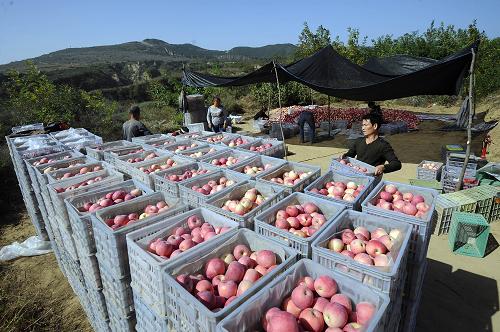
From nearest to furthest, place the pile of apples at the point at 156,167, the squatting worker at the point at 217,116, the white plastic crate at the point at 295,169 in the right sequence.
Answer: the white plastic crate at the point at 295,169
the pile of apples at the point at 156,167
the squatting worker at the point at 217,116

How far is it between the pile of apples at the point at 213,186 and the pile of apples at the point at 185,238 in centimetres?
73

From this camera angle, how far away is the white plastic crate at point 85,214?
8.68 ft

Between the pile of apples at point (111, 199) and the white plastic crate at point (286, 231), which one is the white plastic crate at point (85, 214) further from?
the white plastic crate at point (286, 231)

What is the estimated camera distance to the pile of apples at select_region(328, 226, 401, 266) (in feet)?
6.57

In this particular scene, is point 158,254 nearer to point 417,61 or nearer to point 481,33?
point 417,61

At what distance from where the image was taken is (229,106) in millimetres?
19203

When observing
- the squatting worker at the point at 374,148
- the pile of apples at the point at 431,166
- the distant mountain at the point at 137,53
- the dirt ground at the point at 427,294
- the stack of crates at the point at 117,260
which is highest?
the distant mountain at the point at 137,53

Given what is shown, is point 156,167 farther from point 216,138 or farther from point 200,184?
point 216,138

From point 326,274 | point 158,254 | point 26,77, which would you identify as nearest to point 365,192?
point 326,274

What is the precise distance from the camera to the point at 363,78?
807 centimetres

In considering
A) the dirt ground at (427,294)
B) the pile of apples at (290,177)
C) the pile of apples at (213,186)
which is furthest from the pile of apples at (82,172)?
the pile of apples at (290,177)

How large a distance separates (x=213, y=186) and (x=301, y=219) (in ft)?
4.39

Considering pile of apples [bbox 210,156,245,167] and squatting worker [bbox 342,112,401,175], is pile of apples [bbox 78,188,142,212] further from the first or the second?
squatting worker [bbox 342,112,401,175]

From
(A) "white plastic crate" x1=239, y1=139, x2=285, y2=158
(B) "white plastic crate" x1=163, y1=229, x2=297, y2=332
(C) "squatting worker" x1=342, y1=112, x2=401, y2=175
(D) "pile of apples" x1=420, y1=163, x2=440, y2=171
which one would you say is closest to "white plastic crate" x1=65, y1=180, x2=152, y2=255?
(B) "white plastic crate" x1=163, y1=229, x2=297, y2=332
